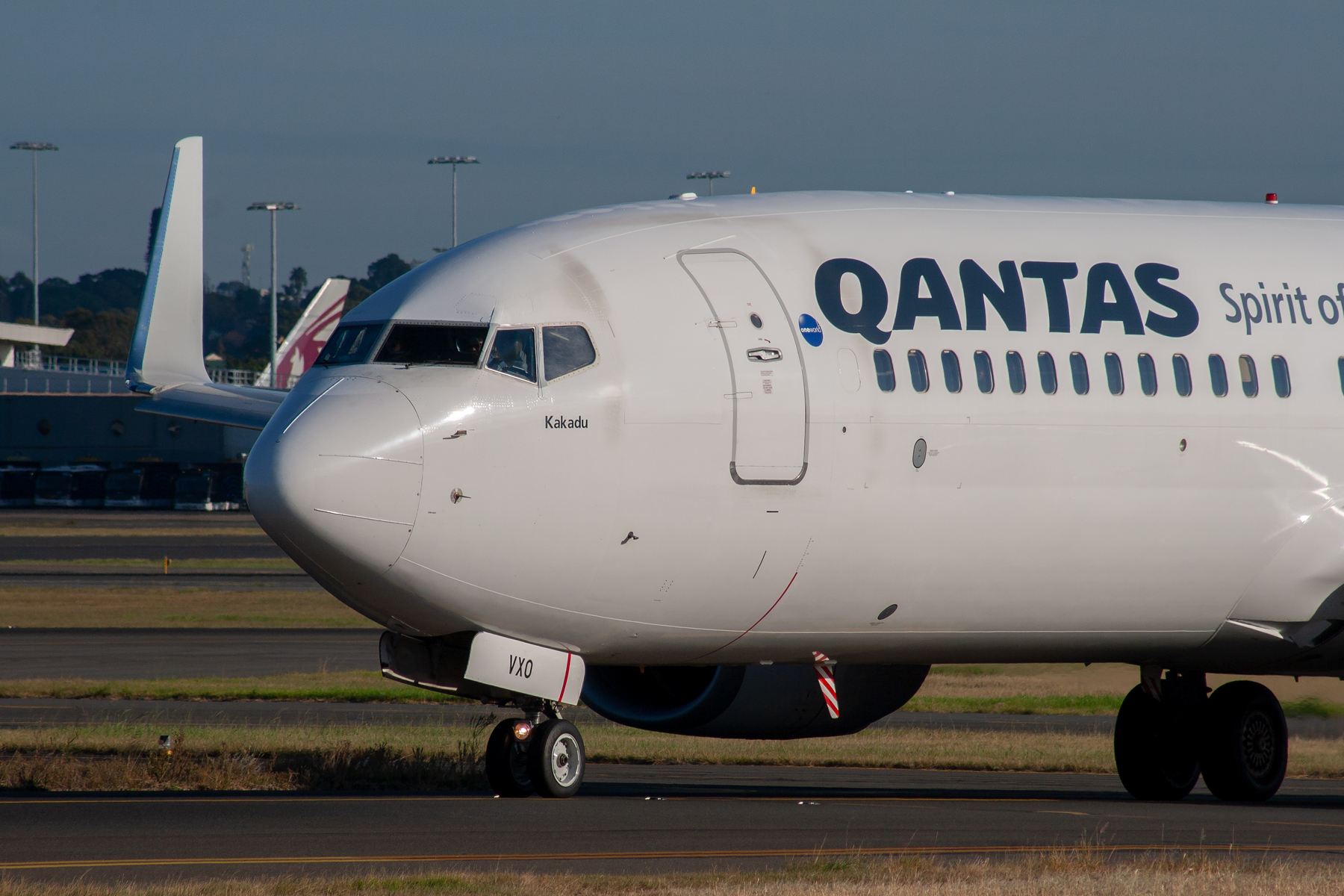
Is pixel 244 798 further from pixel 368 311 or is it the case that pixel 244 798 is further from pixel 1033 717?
pixel 1033 717

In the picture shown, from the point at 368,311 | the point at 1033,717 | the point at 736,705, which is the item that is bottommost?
the point at 1033,717

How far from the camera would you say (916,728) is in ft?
91.8

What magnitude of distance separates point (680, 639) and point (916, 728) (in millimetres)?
13298

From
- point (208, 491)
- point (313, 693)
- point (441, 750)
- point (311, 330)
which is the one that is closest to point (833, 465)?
point (441, 750)

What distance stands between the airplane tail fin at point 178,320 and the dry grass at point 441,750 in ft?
17.8

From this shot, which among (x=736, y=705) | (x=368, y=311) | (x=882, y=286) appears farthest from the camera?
(x=736, y=705)

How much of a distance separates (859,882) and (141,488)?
3876 inches

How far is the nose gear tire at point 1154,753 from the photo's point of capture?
19297mm

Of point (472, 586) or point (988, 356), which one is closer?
point (472, 586)

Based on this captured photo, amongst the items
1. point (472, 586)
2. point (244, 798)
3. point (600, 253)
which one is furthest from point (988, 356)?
point (244, 798)

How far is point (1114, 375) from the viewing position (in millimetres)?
16969

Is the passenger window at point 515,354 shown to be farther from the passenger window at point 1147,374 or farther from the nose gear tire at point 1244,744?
the nose gear tire at point 1244,744

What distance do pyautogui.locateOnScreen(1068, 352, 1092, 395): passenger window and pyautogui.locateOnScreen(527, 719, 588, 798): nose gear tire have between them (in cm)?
570

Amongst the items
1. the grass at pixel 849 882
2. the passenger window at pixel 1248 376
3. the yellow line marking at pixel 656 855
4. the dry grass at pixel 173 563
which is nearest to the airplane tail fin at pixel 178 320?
the passenger window at pixel 1248 376
